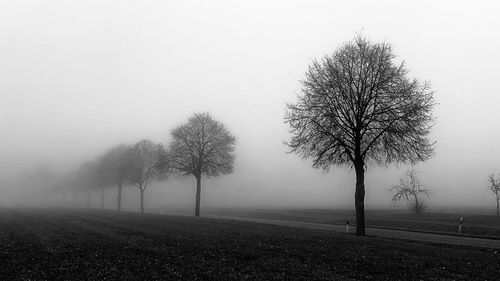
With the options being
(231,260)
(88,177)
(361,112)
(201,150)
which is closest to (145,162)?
(201,150)

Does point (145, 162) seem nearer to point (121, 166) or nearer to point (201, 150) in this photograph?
point (121, 166)

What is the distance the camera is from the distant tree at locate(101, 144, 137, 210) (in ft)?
249

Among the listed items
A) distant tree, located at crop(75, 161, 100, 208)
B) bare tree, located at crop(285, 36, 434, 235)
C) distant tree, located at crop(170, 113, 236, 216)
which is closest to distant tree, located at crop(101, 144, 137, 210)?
distant tree, located at crop(75, 161, 100, 208)

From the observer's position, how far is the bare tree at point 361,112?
28.7m

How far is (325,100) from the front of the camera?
2994 cm

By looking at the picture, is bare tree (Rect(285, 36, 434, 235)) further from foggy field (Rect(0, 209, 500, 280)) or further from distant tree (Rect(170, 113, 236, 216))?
distant tree (Rect(170, 113, 236, 216))

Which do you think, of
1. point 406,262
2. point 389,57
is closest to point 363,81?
point 389,57

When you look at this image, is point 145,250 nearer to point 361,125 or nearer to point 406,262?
point 406,262

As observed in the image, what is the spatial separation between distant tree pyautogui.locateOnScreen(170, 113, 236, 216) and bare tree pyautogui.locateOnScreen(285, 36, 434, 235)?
985 inches

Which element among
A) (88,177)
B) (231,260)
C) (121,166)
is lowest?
(231,260)

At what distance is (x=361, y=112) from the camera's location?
29312 mm

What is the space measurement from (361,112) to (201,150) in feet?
98.6

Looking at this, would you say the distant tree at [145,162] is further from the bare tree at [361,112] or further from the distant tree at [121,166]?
the bare tree at [361,112]

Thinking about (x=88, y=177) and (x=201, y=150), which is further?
(x=88, y=177)
